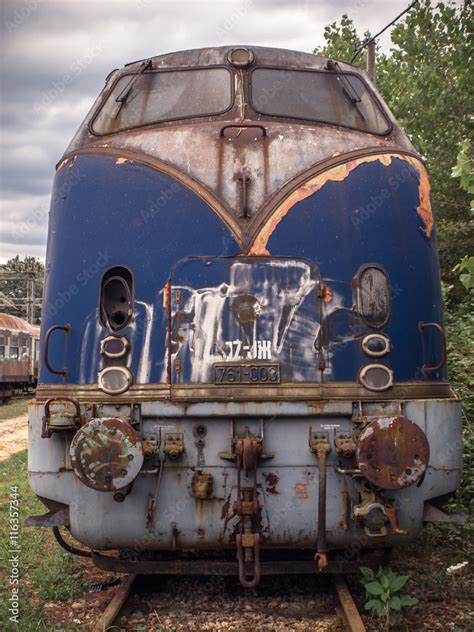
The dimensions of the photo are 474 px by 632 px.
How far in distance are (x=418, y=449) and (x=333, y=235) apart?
1.28m

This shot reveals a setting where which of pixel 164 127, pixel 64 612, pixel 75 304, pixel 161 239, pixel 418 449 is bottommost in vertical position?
pixel 64 612

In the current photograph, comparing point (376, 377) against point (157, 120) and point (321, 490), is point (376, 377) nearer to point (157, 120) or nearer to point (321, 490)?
point (321, 490)

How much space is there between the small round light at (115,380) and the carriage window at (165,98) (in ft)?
5.71

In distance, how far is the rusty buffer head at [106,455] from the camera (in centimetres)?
388

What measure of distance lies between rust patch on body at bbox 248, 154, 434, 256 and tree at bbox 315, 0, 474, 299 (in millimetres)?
8775

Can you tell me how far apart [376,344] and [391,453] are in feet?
2.17

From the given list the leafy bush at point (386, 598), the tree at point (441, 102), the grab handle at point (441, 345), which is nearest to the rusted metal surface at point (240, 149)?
the grab handle at point (441, 345)

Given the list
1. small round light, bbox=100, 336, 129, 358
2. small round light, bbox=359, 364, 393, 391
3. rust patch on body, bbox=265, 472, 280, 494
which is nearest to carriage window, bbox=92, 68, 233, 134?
small round light, bbox=100, 336, 129, 358

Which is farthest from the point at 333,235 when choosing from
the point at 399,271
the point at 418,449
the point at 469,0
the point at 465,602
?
the point at 469,0

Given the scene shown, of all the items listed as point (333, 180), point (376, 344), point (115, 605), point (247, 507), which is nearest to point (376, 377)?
point (376, 344)

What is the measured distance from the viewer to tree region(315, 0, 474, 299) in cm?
1377

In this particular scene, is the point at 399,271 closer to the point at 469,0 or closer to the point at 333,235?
the point at 333,235

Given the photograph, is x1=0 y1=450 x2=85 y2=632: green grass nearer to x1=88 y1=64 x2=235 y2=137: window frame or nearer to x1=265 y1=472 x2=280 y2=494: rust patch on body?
x1=265 y1=472 x2=280 y2=494: rust patch on body

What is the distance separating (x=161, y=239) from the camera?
4.39 metres
